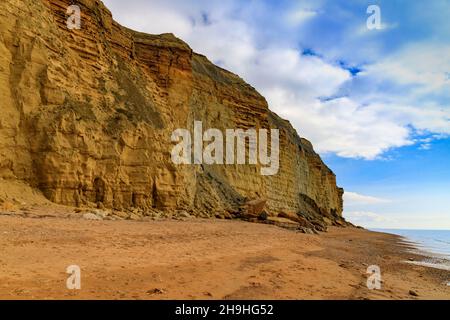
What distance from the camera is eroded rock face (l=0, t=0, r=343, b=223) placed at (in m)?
13.9

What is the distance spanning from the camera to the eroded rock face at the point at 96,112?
13.9m

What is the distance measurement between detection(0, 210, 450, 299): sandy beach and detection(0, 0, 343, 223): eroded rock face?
4.66 m

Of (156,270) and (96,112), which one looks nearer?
(156,270)

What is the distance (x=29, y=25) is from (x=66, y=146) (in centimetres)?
543

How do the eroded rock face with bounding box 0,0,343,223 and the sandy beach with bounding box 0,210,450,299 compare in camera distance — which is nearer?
the sandy beach with bounding box 0,210,450,299

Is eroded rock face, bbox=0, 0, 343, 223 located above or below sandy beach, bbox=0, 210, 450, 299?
above

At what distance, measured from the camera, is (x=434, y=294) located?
7.10 metres

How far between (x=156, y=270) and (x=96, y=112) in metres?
12.7

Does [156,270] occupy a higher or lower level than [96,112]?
lower

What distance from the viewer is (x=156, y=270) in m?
6.30

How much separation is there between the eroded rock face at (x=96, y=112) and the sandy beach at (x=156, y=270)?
466 centimetres

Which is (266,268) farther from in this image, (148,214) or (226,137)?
(226,137)

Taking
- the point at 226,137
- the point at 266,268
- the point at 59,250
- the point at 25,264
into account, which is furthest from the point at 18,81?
the point at 226,137
